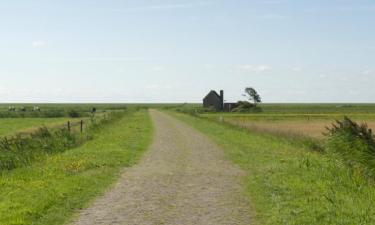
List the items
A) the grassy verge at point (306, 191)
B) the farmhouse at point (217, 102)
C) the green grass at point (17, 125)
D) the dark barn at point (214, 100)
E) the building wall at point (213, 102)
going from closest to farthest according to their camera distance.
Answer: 1. the grassy verge at point (306, 191)
2. the green grass at point (17, 125)
3. the farmhouse at point (217, 102)
4. the building wall at point (213, 102)
5. the dark barn at point (214, 100)

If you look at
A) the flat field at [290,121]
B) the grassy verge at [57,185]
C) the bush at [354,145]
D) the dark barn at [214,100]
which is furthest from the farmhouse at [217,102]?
the bush at [354,145]

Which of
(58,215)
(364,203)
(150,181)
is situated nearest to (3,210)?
(58,215)

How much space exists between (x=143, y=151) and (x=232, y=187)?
10.5 metres

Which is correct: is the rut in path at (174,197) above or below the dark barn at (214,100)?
below

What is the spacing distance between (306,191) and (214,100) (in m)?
124

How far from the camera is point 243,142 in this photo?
2862 cm

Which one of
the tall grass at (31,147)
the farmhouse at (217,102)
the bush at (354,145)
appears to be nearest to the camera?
the bush at (354,145)

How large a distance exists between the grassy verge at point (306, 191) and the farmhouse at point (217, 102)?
10994 centimetres

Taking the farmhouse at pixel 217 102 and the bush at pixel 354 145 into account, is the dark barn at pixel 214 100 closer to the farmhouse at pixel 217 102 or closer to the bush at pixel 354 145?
the farmhouse at pixel 217 102

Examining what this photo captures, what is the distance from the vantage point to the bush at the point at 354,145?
1536 centimetres

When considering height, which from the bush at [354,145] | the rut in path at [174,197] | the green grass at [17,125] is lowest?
the green grass at [17,125]

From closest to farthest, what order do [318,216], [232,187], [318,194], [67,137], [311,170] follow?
[318,216], [318,194], [232,187], [311,170], [67,137]

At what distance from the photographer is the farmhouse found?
131 m

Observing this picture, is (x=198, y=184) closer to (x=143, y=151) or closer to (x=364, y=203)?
(x=364, y=203)
